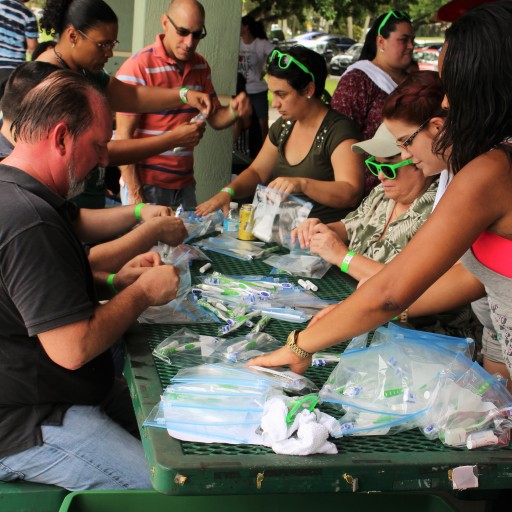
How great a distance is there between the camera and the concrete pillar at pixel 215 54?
568 centimetres

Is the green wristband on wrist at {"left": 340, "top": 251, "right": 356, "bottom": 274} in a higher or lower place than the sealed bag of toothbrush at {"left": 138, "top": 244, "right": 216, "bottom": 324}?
higher

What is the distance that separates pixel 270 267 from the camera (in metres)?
2.94

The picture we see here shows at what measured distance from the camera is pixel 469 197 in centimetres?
157

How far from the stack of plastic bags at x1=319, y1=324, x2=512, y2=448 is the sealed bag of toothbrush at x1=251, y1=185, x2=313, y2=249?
1323 mm

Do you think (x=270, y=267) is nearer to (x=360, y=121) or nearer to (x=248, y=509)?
(x=248, y=509)

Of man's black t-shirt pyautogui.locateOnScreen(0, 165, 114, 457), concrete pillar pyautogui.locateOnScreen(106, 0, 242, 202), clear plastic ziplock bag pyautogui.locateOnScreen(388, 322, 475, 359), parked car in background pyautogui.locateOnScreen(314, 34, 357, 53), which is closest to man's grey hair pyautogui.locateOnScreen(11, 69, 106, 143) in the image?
man's black t-shirt pyautogui.locateOnScreen(0, 165, 114, 457)

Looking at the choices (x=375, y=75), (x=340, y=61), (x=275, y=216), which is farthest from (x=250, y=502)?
(x=340, y=61)

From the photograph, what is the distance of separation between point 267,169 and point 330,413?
2431mm

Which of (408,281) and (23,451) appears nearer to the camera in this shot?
(408,281)

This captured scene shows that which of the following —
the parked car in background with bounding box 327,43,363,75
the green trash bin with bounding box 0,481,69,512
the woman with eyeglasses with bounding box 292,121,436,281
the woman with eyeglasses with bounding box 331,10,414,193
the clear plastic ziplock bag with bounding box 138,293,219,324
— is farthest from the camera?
the parked car in background with bounding box 327,43,363,75

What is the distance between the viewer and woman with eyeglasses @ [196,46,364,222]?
3.58 metres

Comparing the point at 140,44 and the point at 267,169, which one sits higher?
the point at 140,44

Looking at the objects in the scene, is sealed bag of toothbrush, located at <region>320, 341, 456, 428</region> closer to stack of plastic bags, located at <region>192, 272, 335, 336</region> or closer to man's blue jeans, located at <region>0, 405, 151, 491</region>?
stack of plastic bags, located at <region>192, 272, 335, 336</region>

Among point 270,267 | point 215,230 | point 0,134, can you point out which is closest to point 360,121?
point 215,230
